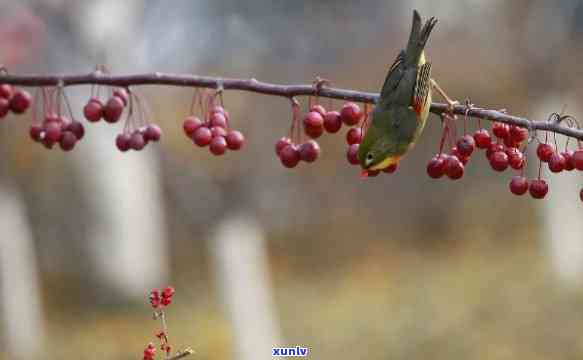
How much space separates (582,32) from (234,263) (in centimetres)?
517

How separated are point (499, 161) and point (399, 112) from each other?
1.17 feet

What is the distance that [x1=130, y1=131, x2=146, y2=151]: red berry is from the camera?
194cm

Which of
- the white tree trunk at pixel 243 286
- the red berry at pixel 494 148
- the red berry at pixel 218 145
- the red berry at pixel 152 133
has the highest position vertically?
the red berry at pixel 152 133

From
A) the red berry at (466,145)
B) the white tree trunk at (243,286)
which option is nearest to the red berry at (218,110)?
the red berry at (466,145)

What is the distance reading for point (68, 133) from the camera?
73.4 inches

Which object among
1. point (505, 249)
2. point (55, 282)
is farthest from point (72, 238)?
point (505, 249)

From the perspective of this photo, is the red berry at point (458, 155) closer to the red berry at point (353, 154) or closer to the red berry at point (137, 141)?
the red berry at point (353, 154)

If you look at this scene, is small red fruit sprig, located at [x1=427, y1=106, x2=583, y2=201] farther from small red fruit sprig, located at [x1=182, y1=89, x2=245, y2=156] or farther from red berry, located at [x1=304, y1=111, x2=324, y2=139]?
small red fruit sprig, located at [x1=182, y1=89, x2=245, y2=156]

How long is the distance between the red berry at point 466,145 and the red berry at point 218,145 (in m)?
0.57

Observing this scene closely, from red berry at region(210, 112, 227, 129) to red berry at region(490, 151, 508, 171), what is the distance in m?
0.66

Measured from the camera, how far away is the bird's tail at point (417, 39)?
2.33 meters

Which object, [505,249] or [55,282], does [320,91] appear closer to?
[55,282]

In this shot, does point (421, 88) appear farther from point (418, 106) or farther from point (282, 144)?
point (282, 144)

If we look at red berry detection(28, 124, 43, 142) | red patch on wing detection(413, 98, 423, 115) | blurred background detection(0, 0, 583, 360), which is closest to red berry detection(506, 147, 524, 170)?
red patch on wing detection(413, 98, 423, 115)
